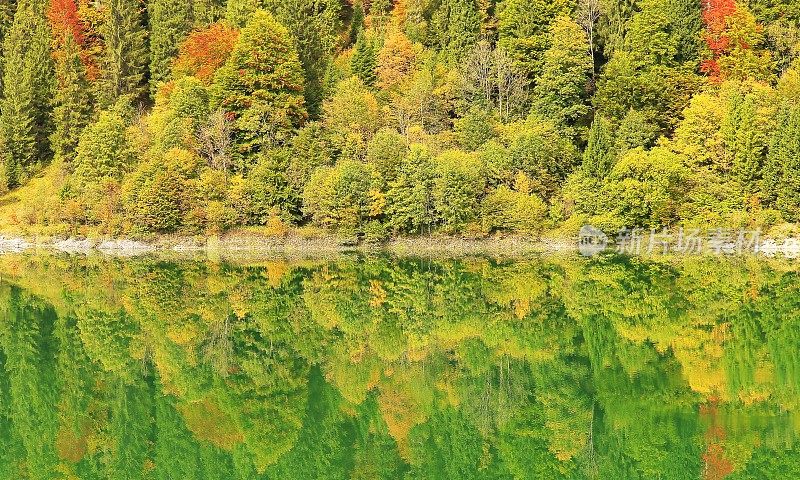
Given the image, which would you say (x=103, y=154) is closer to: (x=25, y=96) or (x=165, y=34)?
(x=25, y=96)

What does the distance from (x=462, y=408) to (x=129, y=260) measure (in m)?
45.9

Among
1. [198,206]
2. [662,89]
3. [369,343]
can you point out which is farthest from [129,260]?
[662,89]

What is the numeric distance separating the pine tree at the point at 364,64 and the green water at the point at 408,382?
44998 mm

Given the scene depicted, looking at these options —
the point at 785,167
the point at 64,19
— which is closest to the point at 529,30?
the point at 785,167

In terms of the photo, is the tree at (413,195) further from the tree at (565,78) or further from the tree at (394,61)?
the tree at (394,61)

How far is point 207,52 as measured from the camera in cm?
8619

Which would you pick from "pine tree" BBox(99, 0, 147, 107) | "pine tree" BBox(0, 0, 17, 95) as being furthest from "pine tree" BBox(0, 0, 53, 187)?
"pine tree" BBox(99, 0, 147, 107)

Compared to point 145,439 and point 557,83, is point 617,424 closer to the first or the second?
point 145,439

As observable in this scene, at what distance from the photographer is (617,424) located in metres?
20.3

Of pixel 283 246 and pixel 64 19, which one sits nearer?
pixel 283 246

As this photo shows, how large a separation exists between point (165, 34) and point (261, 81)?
20.5 m

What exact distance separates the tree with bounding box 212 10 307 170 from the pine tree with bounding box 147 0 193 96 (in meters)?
15.4

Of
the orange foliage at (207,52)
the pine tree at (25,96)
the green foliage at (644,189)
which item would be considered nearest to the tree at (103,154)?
the orange foliage at (207,52)

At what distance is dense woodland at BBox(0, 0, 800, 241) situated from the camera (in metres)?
66.2
